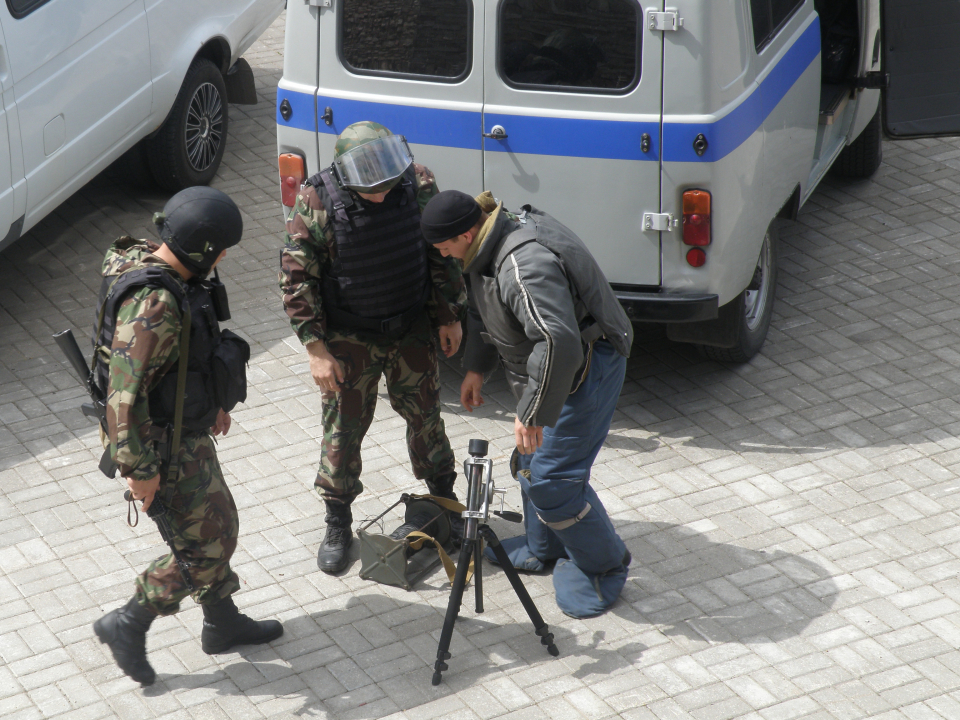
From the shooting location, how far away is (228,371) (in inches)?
165

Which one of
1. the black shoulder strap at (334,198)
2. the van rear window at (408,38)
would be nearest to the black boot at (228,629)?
the black shoulder strap at (334,198)

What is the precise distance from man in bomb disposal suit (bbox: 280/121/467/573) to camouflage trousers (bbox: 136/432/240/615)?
0.68 meters

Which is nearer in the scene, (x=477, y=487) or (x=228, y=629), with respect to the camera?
(x=477, y=487)

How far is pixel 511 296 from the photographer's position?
4.36 meters

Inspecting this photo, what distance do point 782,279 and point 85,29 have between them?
14.8 ft

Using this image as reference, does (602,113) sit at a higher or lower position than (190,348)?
higher

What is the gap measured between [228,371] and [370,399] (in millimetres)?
1024

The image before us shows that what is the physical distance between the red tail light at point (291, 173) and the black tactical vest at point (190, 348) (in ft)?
7.15

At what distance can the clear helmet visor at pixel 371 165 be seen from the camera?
15.2 ft

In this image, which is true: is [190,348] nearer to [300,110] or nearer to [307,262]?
[307,262]

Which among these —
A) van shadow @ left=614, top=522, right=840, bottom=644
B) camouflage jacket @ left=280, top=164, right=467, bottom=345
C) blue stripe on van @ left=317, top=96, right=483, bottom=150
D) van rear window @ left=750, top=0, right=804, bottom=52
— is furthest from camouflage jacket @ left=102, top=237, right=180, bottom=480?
van rear window @ left=750, top=0, right=804, bottom=52

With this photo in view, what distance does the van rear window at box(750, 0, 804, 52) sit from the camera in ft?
19.3

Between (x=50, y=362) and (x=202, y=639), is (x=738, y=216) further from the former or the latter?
(x=50, y=362)

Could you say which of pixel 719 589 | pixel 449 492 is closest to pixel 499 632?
pixel 449 492
